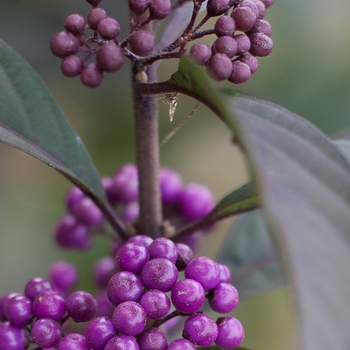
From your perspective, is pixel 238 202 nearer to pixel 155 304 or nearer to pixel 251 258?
pixel 155 304

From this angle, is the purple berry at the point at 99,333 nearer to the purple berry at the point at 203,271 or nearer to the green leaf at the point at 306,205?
the purple berry at the point at 203,271


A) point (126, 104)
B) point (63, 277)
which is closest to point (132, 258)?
point (63, 277)

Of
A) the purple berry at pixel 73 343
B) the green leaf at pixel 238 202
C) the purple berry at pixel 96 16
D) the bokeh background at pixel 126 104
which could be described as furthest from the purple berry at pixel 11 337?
the bokeh background at pixel 126 104

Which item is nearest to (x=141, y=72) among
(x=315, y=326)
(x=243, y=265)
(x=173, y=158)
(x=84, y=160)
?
(x=84, y=160)

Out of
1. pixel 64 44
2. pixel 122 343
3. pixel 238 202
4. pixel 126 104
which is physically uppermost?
pixel 126 104

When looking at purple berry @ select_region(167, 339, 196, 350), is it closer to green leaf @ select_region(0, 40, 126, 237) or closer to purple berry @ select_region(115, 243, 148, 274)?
purple berry @ select_region(115, 243, 148, 274)

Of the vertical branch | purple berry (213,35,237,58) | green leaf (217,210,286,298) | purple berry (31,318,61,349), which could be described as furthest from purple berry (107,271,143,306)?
green leaf (217,210,286,298)
